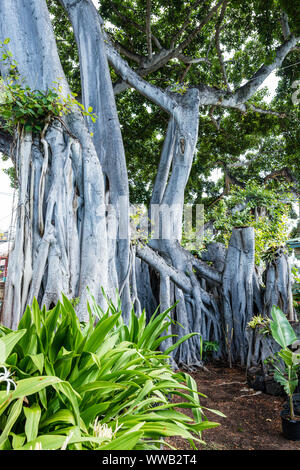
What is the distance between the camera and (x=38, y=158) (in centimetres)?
281

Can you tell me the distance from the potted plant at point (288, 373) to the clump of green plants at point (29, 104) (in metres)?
2.77

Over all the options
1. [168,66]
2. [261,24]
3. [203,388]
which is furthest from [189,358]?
[168,66]

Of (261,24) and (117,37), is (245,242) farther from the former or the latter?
(117,37)

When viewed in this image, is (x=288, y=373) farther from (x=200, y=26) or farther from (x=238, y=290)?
(x=200, y=26)

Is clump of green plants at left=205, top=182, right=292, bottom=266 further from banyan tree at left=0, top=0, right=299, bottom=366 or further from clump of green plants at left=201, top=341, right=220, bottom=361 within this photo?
clump of green plants at left=201, top=341, right=220, bottom=361

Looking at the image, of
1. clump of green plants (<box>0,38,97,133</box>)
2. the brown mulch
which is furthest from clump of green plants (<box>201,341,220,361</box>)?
clump of green plants (<box>0,38,97,133</box>)

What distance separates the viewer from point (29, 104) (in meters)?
2.63

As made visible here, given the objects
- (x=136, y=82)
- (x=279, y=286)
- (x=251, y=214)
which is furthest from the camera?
(x=251, y=214)

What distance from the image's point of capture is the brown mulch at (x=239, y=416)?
2064mm

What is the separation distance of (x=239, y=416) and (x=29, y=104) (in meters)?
3.26

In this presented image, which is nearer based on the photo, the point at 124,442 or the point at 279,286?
the point at 124,442

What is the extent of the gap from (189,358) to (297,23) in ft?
14.7

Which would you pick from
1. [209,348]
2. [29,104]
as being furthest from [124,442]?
[209,348]

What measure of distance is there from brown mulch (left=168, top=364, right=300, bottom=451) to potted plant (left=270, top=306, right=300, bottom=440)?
85 mm
